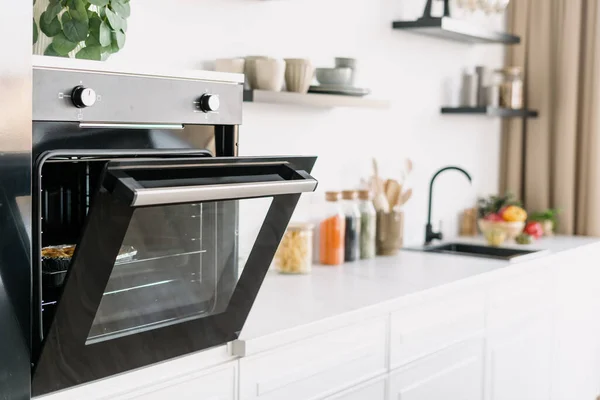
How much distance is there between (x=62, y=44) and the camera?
5.87 feet

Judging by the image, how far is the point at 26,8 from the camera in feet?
4.85

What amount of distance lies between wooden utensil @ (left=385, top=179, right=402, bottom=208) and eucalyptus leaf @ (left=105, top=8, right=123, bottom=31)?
1754 millimetres

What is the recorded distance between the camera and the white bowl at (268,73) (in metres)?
2.64

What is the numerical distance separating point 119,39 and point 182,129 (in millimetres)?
238

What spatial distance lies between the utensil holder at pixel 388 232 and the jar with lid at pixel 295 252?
0.48m

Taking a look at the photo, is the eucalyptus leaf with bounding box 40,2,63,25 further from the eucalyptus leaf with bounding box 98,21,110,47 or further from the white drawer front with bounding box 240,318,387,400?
the white drawer front with bounding box 240,318,387,400


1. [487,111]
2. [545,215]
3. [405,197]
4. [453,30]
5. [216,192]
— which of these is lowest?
[545,215]

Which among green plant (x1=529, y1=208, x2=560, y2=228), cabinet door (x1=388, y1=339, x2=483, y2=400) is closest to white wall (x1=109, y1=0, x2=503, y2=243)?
green plant (x1=529, y1=208, x2=560, y2=228)

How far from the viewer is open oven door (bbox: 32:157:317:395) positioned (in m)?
1.59

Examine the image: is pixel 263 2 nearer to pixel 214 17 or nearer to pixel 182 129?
pixel 214 17

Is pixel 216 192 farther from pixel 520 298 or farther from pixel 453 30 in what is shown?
pixel 453 30

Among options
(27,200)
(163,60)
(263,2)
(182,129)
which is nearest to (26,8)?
(27,200)

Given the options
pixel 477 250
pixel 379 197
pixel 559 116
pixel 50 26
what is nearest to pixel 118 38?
pixel 50 26

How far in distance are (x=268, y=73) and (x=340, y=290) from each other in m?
0.72
